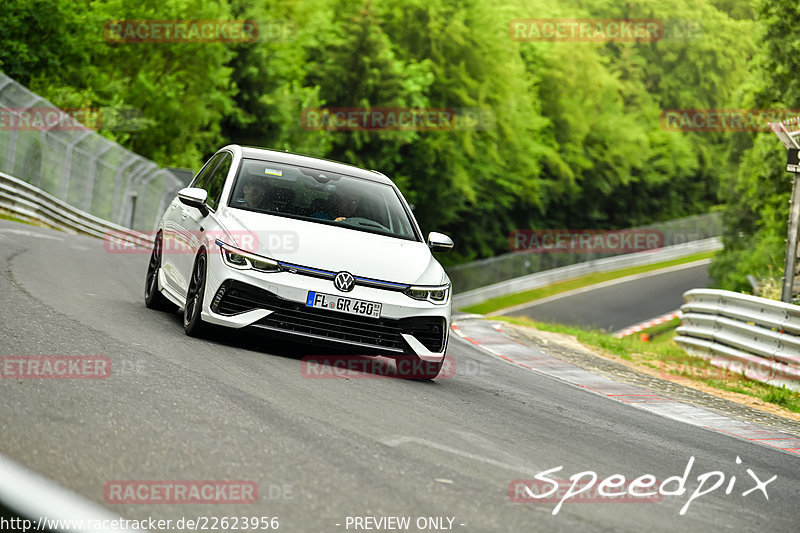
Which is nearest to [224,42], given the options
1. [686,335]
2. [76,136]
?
[76,136]

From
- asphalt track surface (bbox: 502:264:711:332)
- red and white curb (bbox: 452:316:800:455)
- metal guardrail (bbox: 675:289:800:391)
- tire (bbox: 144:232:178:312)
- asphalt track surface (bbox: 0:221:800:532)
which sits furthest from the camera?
asphalt track surface (bbox: 502:264:711:332)

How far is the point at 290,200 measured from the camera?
926 centimetres

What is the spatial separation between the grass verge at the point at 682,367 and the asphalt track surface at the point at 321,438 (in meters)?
3.57

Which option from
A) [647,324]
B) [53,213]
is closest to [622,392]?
[53,213]

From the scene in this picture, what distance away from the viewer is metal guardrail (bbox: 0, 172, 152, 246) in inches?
877

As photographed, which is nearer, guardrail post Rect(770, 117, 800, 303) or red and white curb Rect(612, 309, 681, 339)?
guardrail post Rect(770, 117, 800, 303)

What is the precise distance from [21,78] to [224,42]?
33.3 feet

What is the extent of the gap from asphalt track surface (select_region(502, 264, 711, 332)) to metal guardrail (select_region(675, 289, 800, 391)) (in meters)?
20.3

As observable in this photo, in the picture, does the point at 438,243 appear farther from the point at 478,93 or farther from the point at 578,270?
the point at 578,270

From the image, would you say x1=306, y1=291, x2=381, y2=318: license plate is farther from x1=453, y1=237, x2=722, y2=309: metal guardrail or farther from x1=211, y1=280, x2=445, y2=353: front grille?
x1=453, y1=237, x2=722, y2=309: metal guardrail

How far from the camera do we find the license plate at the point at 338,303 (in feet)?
26.5

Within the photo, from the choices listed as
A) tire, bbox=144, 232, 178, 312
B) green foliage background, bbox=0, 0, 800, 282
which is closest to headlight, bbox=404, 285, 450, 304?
tire, bbox=144, 232, 178, 312

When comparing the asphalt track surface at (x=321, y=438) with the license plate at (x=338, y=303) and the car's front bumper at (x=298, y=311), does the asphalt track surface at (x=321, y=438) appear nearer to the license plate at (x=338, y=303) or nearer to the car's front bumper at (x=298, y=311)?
the car's front bumper at (x=298, y=311)

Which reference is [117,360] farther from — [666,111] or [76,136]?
[666,111]
